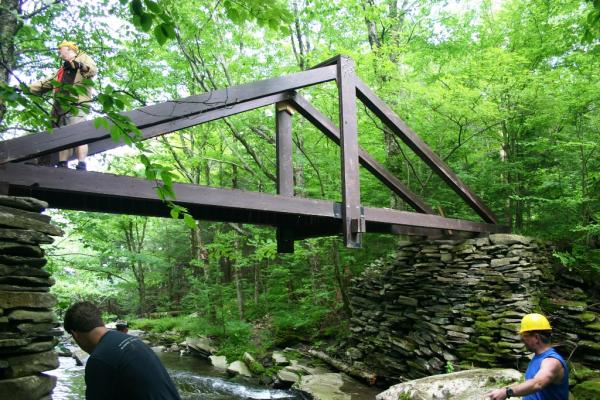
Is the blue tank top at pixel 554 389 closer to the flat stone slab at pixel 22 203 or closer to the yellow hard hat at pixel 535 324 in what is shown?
the yellow hard hat at pixel 535 324

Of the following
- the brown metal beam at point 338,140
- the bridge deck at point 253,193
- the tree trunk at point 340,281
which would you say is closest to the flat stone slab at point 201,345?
the tree trunk at point 340,281

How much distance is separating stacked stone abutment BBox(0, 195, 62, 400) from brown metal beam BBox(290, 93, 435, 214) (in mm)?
3608

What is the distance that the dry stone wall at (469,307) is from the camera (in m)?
7.41

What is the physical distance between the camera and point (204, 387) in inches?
407

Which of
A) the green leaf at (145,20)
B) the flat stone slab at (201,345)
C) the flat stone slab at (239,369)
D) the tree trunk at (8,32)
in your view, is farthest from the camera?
the flat stone slab at (201,345)

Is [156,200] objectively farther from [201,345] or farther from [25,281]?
[201,345]

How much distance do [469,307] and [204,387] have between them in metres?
6.39

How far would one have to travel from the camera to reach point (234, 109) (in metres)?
5.50

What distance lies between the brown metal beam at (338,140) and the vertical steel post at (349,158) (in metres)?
0.26

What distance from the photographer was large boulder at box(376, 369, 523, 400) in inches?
235

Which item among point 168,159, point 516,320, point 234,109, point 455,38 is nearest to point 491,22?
point 455,38

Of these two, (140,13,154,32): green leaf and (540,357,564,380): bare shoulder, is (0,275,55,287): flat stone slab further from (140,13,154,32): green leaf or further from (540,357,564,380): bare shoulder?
(540,357,564,380): bare shoulder

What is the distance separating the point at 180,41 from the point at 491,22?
7.99 m

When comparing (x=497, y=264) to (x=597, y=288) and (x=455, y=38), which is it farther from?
(x=455, y=38)
